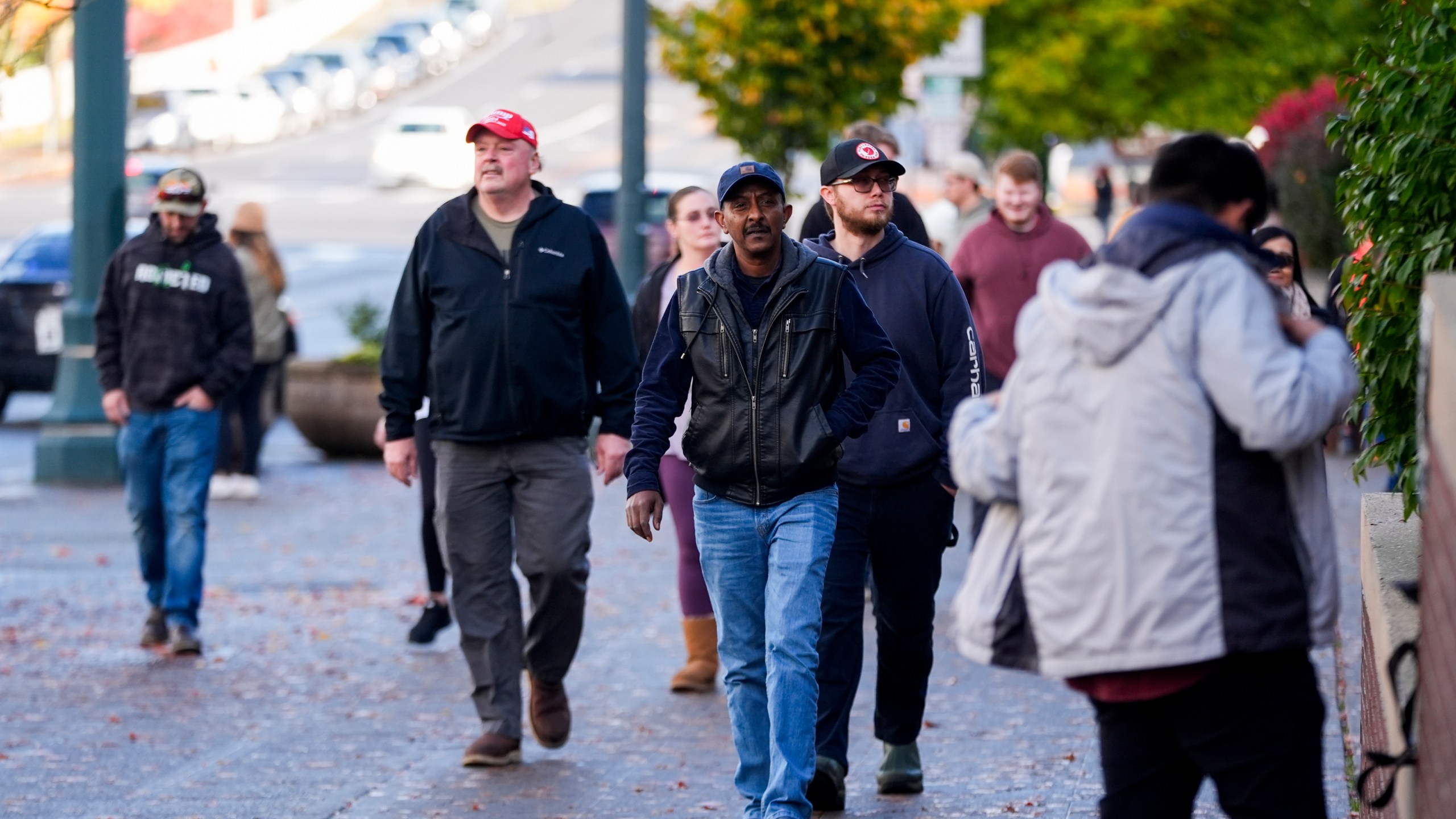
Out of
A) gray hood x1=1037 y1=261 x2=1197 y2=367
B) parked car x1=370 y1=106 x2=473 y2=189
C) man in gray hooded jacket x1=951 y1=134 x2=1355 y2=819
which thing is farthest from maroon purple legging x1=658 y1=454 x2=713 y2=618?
parked car x1=370 y1=106 x2=473 y2=189

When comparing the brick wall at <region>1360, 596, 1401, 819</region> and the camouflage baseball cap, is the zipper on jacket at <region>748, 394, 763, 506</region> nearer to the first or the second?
the brick wall at <region>1360, 596, 1401, 819</region>

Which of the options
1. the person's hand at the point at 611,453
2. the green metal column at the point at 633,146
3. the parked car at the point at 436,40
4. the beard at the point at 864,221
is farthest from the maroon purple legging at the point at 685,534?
the parked car at the point at 436,40

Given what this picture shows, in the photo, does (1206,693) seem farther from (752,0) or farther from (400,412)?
(752,0)

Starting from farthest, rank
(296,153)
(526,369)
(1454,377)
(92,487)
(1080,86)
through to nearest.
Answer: (296,153), (1080,86), (92,487), (526,369), (1454,377)

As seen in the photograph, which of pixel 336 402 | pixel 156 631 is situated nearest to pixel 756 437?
pixel 156 631

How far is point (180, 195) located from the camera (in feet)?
29.2

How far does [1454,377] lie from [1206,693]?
740mm

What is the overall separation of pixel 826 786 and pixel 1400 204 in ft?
7.69

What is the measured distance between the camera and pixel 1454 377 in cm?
323

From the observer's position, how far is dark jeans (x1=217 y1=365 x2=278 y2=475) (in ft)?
43.3

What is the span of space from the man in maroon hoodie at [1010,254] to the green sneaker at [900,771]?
11.4 feet

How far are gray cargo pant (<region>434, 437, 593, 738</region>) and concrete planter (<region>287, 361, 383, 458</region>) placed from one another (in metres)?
8.32

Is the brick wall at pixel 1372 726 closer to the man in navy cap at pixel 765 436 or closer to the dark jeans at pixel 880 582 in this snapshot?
the dark jeans at pixel 880 582

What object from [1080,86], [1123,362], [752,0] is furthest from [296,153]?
[1123,362]
